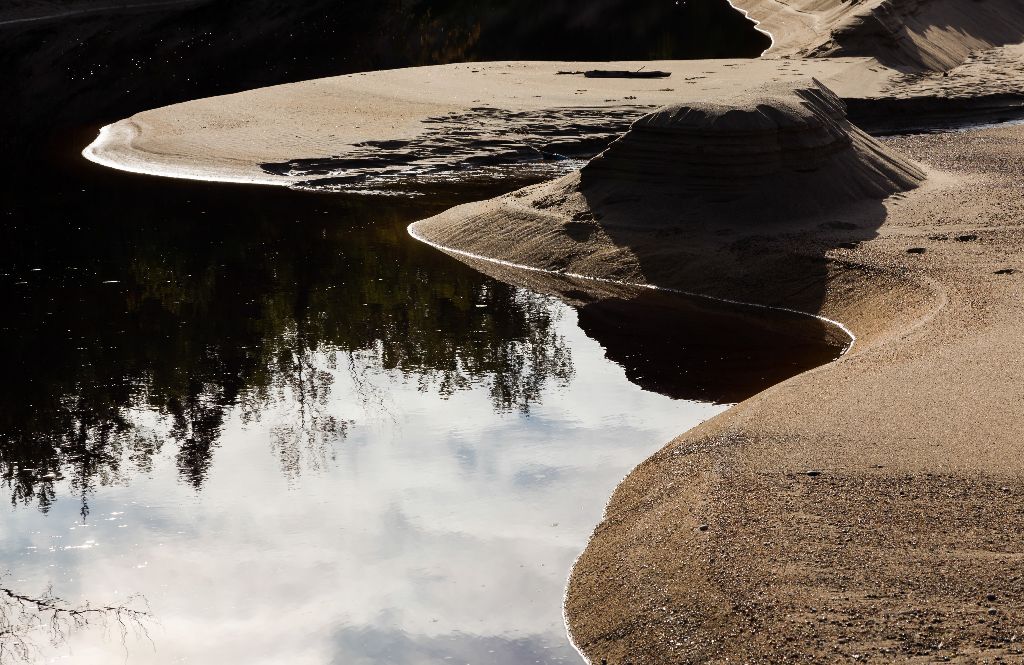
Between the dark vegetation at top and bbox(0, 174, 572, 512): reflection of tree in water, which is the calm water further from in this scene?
the dark vegetation at top

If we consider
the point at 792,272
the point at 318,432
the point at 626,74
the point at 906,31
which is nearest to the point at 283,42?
the point at 626,74

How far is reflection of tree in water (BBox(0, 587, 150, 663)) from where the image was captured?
559 centimetres

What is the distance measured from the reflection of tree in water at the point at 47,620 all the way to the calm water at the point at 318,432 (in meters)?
0.02

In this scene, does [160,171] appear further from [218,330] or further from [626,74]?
[626,74]

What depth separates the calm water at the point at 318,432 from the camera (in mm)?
5719

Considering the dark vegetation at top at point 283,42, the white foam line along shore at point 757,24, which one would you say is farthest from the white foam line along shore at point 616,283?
the white foam line along shore at point 757,24

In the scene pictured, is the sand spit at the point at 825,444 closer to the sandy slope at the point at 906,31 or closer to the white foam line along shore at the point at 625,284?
the white foam line along shore at the point at 625,284

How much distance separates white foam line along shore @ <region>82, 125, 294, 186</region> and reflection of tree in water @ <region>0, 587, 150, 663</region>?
948cm

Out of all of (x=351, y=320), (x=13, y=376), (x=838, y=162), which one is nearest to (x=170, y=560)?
(x=13, y=376)

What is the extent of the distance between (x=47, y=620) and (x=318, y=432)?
240 centimetres

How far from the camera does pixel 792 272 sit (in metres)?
10.2

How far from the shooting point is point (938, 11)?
23203 millimetres

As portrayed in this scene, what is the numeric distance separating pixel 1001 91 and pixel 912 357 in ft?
41.1

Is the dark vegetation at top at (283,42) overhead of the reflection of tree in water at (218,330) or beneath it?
overhead
